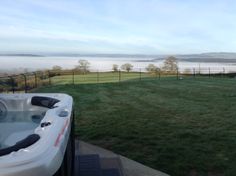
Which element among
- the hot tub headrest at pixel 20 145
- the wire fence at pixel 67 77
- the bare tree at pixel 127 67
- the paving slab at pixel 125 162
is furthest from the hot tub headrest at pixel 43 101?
the bare tree at pixel 127 67

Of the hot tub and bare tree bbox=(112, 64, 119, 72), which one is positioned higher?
bare tree bbox=(112, 64, 119, 72)

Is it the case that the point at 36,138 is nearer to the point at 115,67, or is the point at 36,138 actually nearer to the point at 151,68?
the point at 115,67

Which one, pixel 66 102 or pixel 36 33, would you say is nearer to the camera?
pixel 66 102

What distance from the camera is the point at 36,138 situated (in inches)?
65.1

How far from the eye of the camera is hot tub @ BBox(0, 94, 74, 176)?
132cm

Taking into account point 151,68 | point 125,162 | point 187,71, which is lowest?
point 125,162

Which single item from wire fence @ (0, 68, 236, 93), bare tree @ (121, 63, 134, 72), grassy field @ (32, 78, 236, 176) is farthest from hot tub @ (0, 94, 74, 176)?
bare tree @ (121, 63, 134, 72)

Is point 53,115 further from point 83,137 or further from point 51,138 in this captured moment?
point 83,137

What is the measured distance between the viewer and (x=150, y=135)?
4.25 m

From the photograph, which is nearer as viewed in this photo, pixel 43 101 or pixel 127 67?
pixel 43 101

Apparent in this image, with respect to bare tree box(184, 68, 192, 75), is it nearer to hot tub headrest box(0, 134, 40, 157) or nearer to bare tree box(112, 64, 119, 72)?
bare tree box(112, 64, 119, 72)

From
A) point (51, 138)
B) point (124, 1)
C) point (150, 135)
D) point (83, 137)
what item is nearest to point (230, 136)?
point (150, 135)

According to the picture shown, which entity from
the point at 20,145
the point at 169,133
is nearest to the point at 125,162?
the point at 169,133

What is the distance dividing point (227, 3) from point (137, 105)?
742cm
